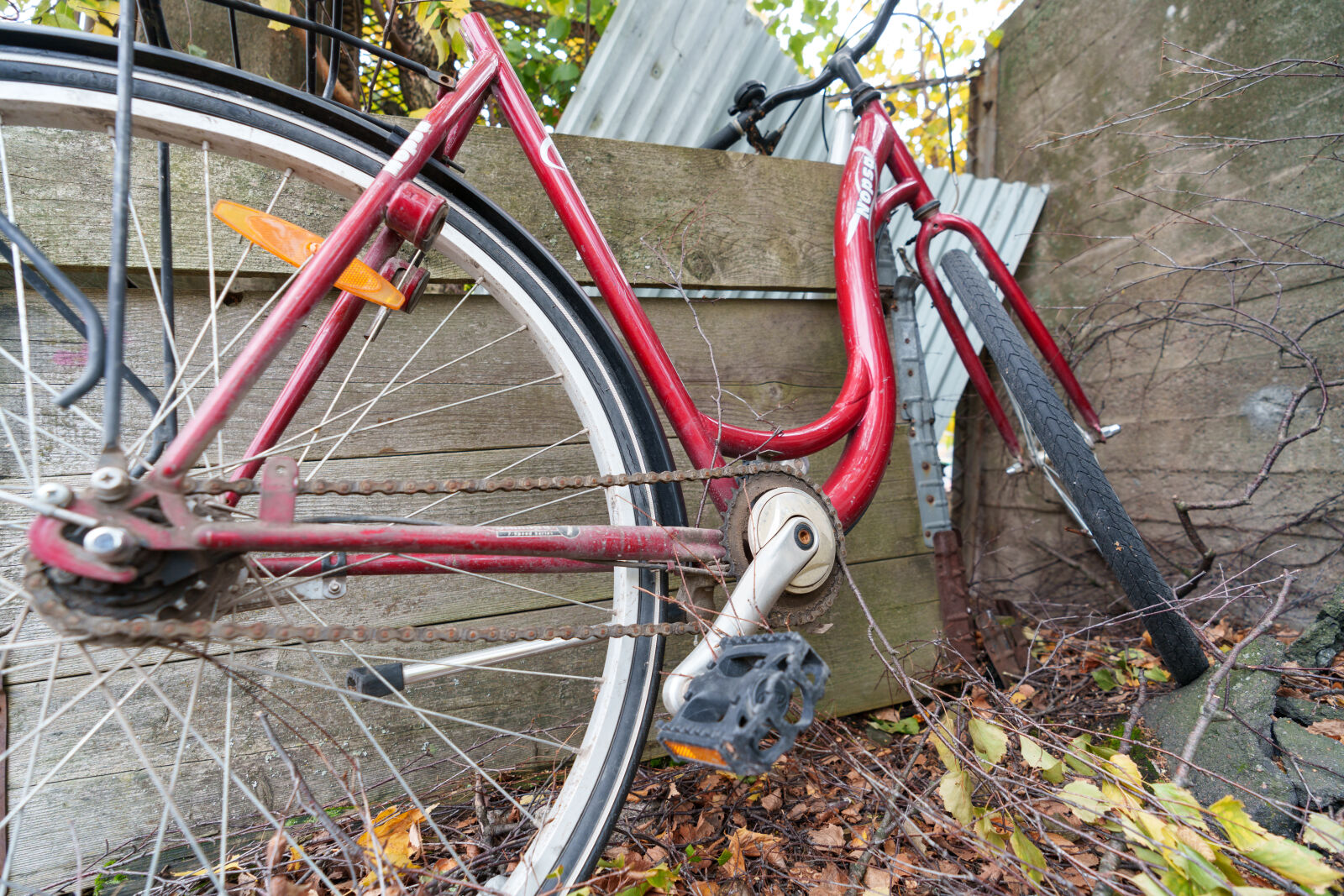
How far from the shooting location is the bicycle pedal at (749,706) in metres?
0.72

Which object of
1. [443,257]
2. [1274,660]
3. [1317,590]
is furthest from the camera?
[1317,590]

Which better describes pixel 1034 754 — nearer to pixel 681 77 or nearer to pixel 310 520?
pixel 310 520

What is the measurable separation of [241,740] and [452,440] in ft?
2.42

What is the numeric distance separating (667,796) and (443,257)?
4.24ft

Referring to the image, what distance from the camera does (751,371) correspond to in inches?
66.2

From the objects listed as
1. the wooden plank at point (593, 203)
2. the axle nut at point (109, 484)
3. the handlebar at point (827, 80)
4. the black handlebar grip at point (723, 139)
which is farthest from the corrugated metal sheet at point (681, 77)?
the axle nut at point (109, 484)

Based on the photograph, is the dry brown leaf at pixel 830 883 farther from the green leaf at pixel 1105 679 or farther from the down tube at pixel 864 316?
the green leaf at pixel 1105 679

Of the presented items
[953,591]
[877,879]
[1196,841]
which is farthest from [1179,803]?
[953,591]

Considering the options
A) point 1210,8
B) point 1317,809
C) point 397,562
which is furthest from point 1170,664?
point 1210,8

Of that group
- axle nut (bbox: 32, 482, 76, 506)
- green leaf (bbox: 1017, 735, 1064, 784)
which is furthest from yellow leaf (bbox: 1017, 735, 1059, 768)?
axle nut (bbox: 32, 482, 76, 506)

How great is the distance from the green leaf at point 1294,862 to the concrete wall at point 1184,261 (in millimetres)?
1337

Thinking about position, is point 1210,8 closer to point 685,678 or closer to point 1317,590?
point 1317,590

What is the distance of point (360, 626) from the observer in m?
0.79

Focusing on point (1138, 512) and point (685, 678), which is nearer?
point (685, 678)
